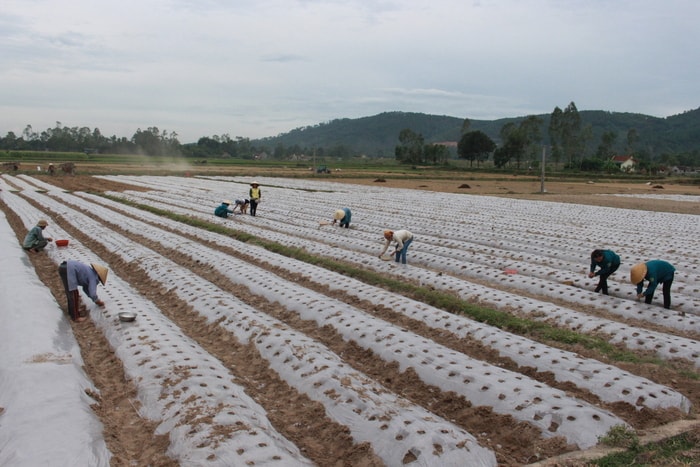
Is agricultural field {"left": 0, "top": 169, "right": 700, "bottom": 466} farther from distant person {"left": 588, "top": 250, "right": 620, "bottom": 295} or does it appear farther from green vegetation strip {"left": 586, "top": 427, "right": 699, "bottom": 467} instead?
distant person {"left": 588, "top": 250, "right": 620, "bottom": 295}

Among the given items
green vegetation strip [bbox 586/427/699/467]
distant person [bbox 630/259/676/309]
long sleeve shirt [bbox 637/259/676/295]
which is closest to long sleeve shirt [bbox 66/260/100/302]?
green vegetation strip [bbox 586/427/699/467]

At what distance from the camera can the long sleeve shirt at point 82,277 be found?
8.70 metres

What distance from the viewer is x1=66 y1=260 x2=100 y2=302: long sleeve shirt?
342 inches

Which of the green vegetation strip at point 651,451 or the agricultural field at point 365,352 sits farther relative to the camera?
the agricultural field at point 365,352

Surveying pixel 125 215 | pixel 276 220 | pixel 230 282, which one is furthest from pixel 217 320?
pixel 125 215

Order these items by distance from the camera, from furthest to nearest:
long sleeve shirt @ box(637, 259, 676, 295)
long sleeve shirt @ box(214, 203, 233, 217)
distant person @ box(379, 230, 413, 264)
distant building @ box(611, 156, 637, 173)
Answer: distant building @ box(611, 156, 637, 173) → long sleeve shirt @ box(214, 203, 233, 217) → distant person @ box(379, 230, 413, 264) → long sleeve shirt @ box(637, 259, 676, 295)

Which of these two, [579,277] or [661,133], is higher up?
[661,133]

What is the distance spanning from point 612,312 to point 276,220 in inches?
554

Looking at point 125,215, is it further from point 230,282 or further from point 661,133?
point 661,133

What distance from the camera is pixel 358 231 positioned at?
1812cm

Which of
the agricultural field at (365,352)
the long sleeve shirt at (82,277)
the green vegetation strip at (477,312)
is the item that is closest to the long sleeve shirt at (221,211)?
the agricultural field at (365,352)

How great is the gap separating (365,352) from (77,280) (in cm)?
480

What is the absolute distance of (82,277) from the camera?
8.91 m

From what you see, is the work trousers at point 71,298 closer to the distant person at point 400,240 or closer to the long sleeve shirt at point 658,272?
the distant person at point 400,240
